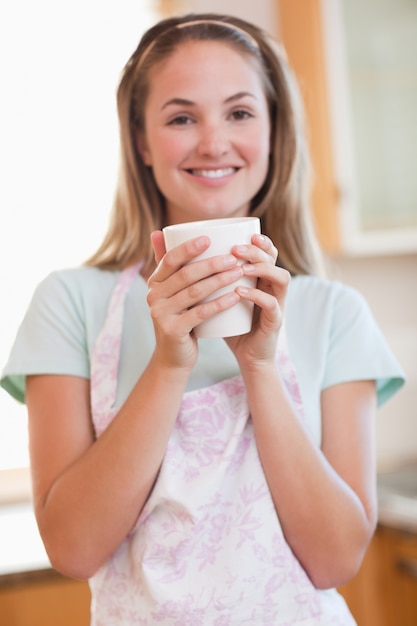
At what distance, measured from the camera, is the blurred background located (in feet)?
8.14

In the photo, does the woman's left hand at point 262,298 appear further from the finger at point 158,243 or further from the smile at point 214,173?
the smile at point 214,173

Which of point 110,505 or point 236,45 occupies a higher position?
point 236,45

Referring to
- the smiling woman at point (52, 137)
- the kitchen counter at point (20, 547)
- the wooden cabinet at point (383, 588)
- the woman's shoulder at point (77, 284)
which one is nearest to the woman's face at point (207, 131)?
the woman's shoulder at point (77, 284)

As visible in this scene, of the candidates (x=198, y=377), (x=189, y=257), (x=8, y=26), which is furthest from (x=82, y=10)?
(x=189, y=257)

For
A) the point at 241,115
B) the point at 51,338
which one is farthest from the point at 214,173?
the point at 51,338

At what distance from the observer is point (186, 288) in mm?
953

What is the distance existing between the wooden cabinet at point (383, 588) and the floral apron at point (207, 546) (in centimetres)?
113

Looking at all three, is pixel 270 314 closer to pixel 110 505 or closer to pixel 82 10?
pixel 110 505

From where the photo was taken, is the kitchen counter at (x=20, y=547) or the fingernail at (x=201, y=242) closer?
the fingernail at (x=201, y=242)

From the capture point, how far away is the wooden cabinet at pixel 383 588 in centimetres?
226

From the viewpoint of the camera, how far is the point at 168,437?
108 centimetres

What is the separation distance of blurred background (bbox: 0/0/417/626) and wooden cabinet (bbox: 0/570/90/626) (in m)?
0.26

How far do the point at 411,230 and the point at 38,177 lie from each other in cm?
116

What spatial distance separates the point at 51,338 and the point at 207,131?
36 centimetres
